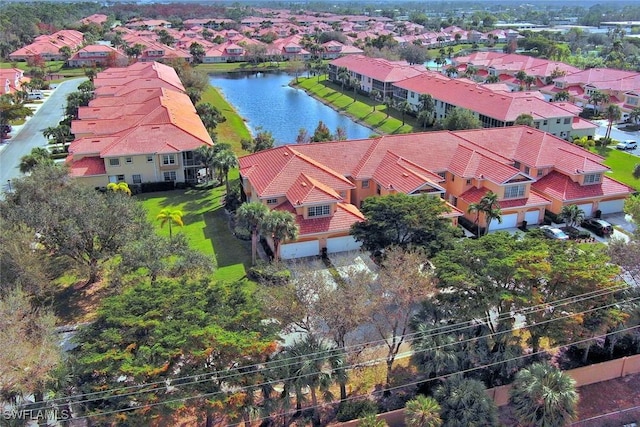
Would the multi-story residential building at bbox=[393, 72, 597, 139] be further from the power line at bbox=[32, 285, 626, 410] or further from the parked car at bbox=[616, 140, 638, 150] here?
the power line at bbox=[32, 285, 626, 410]

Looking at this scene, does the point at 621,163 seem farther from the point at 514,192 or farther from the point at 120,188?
the point at 120,188

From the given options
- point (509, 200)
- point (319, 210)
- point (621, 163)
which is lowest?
point (621, 163)

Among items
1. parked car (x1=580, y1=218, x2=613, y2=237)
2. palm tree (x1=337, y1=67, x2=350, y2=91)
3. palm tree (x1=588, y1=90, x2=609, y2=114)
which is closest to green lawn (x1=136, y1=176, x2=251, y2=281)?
parked car (x1=580, y1=218, x2=613, y2=237)

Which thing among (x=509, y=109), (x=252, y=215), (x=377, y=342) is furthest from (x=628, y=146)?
(x=377, y=342)

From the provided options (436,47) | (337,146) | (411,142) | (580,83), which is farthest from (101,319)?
(436,47)

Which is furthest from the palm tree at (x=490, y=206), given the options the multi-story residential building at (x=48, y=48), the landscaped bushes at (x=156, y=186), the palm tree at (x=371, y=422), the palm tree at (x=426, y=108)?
the multi-story residential building at (x=48, y=48)

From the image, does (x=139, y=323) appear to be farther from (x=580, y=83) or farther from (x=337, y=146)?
(x=580, y=83)
